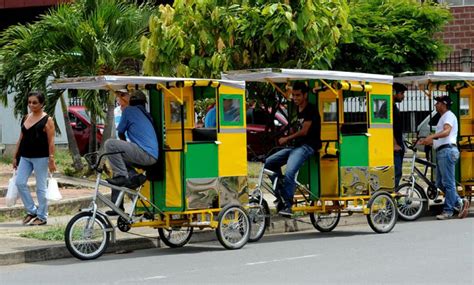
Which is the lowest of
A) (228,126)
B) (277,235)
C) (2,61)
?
(277,235)

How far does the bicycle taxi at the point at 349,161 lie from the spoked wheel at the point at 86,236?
2.78 metres

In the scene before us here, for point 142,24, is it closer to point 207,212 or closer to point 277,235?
point 277,235

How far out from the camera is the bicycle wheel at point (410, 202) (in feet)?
53.8

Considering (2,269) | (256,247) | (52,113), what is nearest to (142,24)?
(52,113)

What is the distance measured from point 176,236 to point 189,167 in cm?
121

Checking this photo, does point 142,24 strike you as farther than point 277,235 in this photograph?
Yes

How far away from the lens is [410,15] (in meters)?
27.7

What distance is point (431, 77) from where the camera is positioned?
52.7ft

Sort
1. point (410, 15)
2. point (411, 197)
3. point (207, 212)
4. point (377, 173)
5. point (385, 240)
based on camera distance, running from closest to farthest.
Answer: point (207, 212)
point (385, 240)
point (377, 173)
point (411, 197)
point (410, 15)

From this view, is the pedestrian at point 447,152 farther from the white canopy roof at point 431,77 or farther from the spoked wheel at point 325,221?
the spoked wheel at point 325,221

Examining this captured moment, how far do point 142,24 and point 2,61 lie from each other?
2.68 meters

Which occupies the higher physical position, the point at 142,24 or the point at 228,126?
the point at 142,24

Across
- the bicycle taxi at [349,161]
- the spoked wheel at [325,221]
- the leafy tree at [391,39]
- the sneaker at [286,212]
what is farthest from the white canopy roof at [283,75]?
the leafy tree at [391,39]

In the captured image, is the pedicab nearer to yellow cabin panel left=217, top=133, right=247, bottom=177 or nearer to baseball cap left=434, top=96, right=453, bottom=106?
baseball cap left=434, top=96, right=453, bottom=106
